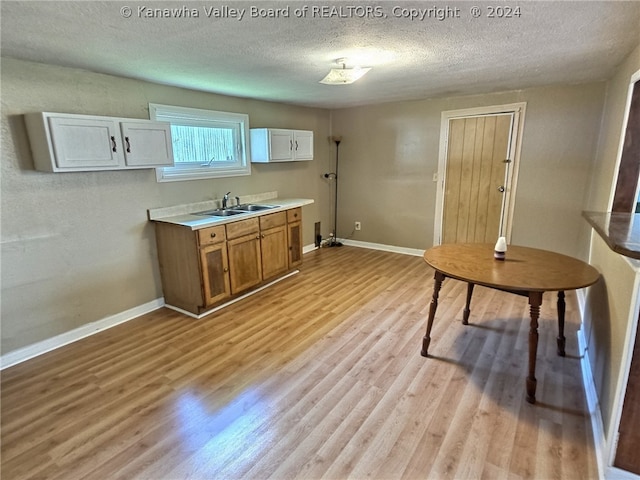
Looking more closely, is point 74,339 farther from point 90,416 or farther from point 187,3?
point 187,3

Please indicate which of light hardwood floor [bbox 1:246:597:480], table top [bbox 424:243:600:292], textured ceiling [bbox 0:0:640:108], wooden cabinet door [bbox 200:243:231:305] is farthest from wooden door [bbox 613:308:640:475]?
wooden cabinet door [bbox 200:243:231:305]

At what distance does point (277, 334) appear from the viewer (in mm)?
2846

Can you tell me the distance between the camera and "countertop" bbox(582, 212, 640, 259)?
1390mm

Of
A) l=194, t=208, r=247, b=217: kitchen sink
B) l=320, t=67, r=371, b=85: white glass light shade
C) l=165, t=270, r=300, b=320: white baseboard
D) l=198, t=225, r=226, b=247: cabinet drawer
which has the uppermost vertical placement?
l=320, t=67, r=371, b=85: white glass light shade

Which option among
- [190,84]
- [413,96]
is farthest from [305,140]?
[190,84]

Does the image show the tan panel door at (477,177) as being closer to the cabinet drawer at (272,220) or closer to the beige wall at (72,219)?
the cabinet drawer at (272,220)

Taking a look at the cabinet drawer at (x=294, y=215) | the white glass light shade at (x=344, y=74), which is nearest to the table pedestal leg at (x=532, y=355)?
the white glass light shade at (x=344, y=74)

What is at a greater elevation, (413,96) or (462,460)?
(413,96)

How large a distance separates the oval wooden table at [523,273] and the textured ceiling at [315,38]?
4.55 ft

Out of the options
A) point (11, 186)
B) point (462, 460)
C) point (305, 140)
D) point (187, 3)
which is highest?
point (187, 3)

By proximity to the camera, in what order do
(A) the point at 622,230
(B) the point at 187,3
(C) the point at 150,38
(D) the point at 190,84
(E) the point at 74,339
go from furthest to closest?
(D) the point at 190,84 < (E) the point at 74,339 < (C) the point at 150,38 < (A) the point at 622,230 < (B) the point at 187,3

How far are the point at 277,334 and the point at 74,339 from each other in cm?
165

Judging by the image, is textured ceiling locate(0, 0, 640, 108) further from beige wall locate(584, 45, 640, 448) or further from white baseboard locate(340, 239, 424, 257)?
white baseboard locate(340, 239, 424, 257)

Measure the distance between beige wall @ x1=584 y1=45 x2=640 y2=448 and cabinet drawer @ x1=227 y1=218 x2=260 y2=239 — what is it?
2.85m
